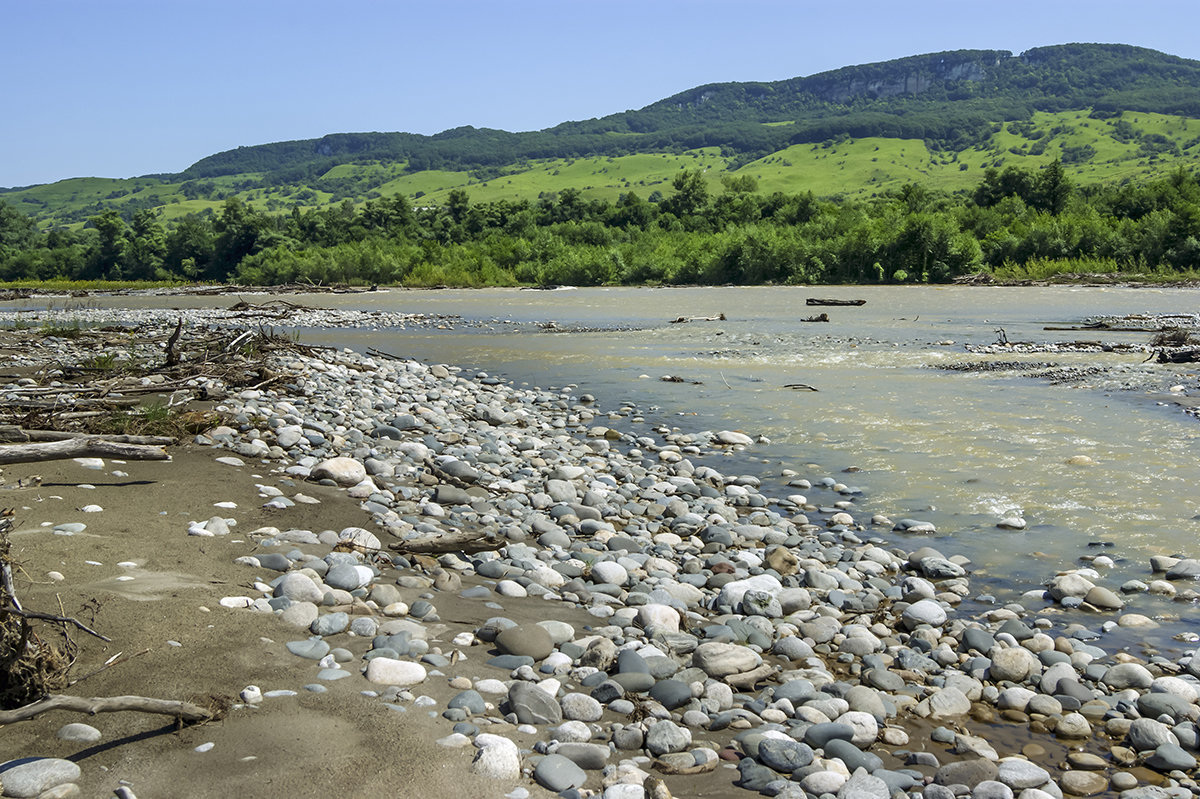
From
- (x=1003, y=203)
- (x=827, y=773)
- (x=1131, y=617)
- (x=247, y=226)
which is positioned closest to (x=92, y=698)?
(x=827, y=773)

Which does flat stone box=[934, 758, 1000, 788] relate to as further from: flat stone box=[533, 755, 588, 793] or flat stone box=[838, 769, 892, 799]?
flat stone box=[533, 755, 588, 793]

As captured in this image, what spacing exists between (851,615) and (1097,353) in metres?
16.6

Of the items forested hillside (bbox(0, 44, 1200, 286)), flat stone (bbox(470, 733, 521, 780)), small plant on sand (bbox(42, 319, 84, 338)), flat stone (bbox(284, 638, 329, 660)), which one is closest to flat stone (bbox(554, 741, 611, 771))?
flat stone (bbox(470, 733, 521, 780))

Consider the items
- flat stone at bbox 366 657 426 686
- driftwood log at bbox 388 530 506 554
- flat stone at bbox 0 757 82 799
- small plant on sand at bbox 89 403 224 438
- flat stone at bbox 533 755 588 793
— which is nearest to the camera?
flat stone at bbox 0 757 82 799

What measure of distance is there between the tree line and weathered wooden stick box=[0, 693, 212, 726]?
188 ft

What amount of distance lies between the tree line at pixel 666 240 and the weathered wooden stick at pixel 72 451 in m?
55.6

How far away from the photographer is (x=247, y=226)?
8338 centimetres

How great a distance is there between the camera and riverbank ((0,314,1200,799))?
3.27 m

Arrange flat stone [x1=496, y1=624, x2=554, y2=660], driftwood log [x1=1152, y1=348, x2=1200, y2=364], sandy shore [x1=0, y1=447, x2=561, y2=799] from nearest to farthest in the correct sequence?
sandy shore [x1=0, y1=447, x2=561, y2=799]
flat stone [x1=496, y1=624, x2=554, y2=660]
driftwood log [x1=1152, y1=348, x2=1200, y2=364]

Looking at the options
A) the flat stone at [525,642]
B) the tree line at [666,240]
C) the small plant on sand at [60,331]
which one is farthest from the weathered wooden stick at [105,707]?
the tree line at [666,240]

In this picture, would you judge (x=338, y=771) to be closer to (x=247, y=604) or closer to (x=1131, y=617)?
(x=247, y=604)

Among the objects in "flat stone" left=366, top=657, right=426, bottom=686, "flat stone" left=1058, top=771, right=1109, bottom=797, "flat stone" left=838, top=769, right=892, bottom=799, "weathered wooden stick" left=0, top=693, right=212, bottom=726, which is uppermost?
"weathered wooden stick" left=0, top=693, right=212, bottom=726

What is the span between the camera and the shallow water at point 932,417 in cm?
665

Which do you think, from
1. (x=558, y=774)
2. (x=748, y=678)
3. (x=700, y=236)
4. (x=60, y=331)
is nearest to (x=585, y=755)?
(x=558, y=774)
